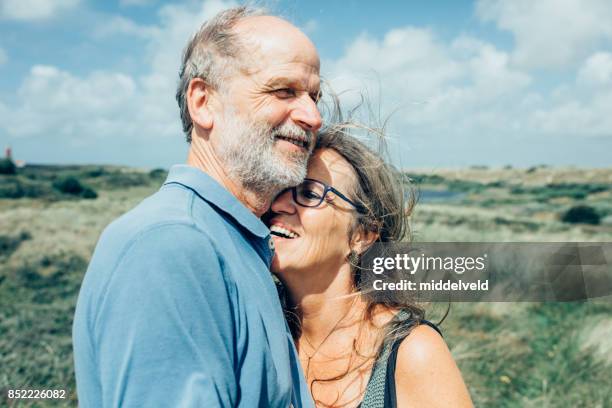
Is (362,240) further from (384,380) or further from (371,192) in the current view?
(384,380)

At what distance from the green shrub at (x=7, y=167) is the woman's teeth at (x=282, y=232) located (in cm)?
3263

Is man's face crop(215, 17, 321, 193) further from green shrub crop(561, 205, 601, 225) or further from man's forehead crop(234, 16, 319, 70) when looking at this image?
green shrub crop(561, 205, 601, 225)

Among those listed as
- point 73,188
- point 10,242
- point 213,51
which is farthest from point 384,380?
point 73,188

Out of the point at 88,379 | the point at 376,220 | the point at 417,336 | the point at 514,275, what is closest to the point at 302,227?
the point at 376,220

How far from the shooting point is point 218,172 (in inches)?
87.8

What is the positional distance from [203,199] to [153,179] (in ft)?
124

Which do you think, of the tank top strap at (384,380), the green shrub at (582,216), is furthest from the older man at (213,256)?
the green shrub at (582,216)

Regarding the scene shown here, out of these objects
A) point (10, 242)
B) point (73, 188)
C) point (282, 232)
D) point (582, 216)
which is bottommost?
point (282, 232)

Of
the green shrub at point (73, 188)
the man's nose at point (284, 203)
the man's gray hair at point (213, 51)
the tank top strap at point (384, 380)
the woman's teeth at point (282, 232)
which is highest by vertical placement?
the green shrub at point (73, 188)

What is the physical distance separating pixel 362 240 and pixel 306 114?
1.04 metres

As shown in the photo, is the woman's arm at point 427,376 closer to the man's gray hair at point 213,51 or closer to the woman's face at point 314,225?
the woman's face at point 314,225

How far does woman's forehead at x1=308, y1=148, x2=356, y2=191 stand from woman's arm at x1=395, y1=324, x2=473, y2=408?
36.6 inches

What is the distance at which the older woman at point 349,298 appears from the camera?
2414mm

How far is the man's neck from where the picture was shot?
7.32ft
